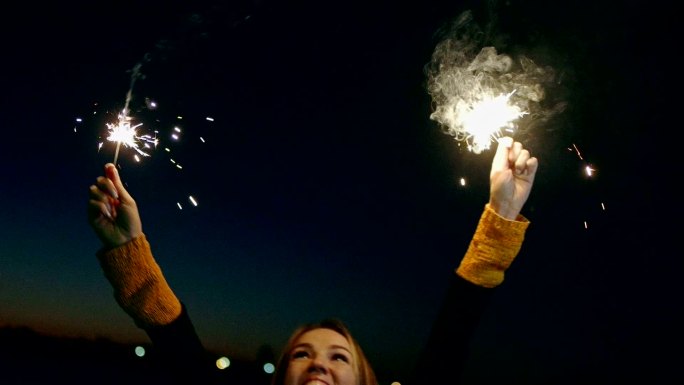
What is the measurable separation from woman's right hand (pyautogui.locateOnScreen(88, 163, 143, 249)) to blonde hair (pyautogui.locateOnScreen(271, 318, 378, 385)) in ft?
4.14

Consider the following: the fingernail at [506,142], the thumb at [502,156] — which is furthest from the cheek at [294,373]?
the fingernail at [506,142]

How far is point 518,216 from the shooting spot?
9.23ft

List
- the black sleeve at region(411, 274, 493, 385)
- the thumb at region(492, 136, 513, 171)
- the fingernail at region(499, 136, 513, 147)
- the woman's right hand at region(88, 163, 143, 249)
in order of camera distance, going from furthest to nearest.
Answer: the fingernail at region(499, 136, 513, 147), the thumb at region(492, 136, 513, 171), the woman's right hand at region(88, 163, 143, 249), the black sleeve at region(411, 274, 493, 385)

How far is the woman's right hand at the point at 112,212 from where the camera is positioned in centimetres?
260

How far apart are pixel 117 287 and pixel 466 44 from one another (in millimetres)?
3772

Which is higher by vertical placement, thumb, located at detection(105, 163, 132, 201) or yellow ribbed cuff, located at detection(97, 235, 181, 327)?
thumb, located at detection(105, 163, 132, 201)

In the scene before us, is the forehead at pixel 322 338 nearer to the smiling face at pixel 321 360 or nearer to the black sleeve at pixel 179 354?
→ the smiling face at pixel 321 360

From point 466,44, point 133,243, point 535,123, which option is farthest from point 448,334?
point 466,44

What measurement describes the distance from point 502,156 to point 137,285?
2.34m

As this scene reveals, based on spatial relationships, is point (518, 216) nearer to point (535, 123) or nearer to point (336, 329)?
point (336, 329)

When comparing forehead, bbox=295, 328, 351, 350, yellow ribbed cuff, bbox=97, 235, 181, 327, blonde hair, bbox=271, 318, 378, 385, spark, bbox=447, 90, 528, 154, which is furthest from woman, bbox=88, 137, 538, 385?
spark, bbox=447, 90, 528, 154

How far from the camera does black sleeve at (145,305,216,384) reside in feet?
8.45

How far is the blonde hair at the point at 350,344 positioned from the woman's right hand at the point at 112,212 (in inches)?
49.7

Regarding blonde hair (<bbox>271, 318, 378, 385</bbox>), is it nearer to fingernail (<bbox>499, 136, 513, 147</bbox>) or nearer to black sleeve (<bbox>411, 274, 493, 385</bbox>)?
black sleeve (<bbox>411, 274, 493, 385</bbox>)
